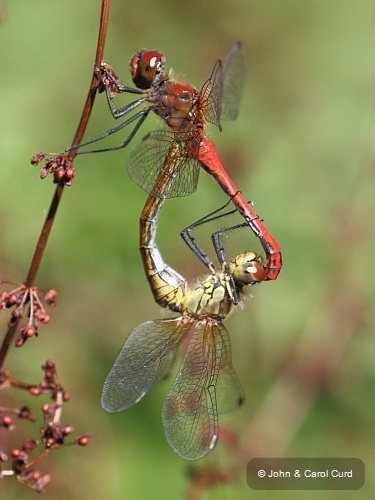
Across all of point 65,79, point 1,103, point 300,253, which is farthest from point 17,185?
point 300,253

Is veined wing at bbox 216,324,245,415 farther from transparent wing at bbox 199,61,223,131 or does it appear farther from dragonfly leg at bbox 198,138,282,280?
transparent wing at bbox 199,61,223,131

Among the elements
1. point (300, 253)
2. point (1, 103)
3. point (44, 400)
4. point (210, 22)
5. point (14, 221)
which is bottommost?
point (44, 400)

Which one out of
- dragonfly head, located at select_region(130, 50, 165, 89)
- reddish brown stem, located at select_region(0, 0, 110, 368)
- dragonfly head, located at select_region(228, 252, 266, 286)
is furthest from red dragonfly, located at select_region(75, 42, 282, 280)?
reddish brown stem, located at select_region(0, 0, 110, 368)

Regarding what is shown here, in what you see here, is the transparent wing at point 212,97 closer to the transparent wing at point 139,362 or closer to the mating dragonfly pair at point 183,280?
the mating dragonfly pair at point 183,280

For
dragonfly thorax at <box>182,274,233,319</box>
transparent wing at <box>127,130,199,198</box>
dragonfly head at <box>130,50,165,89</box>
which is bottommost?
dragonfly thorax at <box>182,274,233,319</box>

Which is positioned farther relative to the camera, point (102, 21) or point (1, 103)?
point (1, 103)

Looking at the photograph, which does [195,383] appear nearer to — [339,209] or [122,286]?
[122,286]

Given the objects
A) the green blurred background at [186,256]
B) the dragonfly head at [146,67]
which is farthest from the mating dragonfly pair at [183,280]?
the green blurred background at [186,256]
